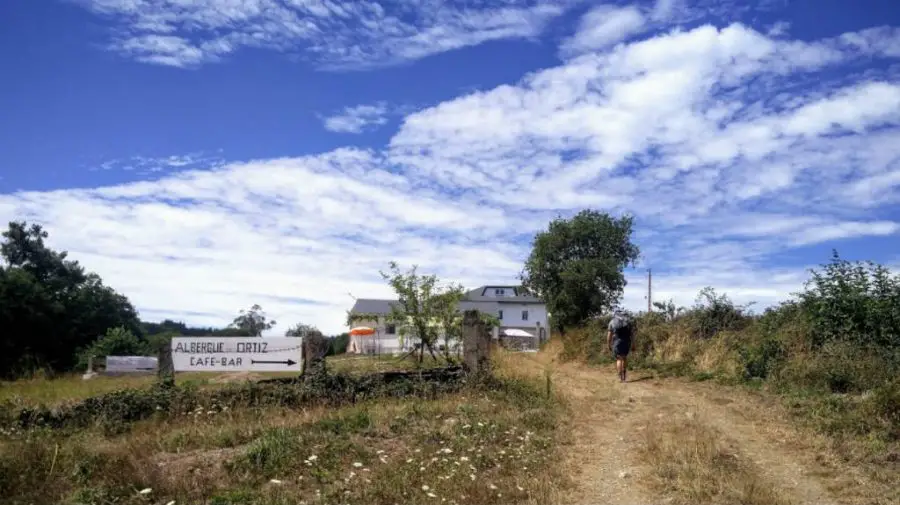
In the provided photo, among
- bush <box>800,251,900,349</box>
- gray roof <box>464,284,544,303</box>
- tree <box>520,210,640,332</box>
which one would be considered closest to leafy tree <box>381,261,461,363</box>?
bush <box>800,251,900,349</box>

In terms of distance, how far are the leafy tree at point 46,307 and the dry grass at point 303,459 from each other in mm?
25201

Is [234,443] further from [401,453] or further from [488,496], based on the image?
[488,496]

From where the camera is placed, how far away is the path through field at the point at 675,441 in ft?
21.6

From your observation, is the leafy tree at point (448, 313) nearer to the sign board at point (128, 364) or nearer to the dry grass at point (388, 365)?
the dry grass at point (388, 365)

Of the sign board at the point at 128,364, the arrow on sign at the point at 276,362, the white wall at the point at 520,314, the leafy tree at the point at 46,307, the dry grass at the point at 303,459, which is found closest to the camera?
the dry grass at the point at 303,459

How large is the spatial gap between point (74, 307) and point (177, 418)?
1846 inches

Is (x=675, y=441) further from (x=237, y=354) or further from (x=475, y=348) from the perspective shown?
(x=237, y=354)

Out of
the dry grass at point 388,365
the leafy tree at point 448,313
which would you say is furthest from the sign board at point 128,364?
the leafy tree at point 448,313

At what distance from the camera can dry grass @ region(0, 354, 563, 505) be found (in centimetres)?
634

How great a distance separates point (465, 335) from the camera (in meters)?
12.7

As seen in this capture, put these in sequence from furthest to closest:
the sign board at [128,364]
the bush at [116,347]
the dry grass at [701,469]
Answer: the bush at [116,347] < the sign board at [128,364] < the dry grass at [701,469]

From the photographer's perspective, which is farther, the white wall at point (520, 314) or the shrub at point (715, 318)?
the white wall at point (520, 314)

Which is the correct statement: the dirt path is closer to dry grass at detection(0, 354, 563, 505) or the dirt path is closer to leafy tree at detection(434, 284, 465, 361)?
dry grass at detection(0, 354, 563, 505)

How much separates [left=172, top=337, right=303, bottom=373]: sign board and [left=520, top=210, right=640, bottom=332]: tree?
79.1 feet
